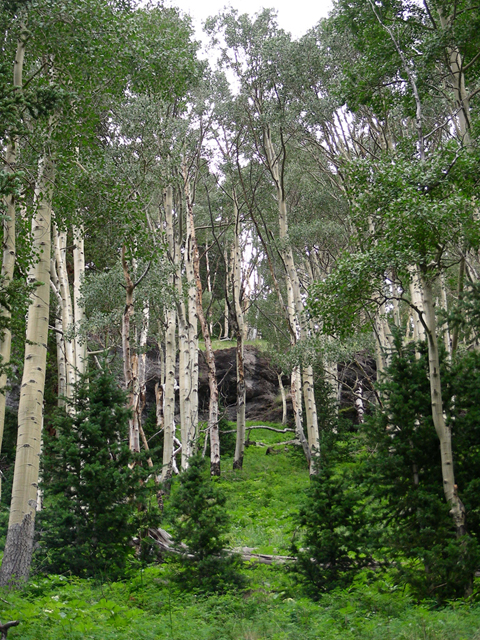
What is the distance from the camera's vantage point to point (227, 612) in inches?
248

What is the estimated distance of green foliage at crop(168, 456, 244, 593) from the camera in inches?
276

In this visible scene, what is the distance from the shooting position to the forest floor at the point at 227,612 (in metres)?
5.03

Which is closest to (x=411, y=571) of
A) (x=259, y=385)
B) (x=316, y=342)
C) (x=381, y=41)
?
(x=316, y=342)

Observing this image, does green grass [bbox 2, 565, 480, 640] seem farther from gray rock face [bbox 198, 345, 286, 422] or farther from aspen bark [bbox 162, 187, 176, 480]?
gray rock face [bbox 198, 345, 286, 422]

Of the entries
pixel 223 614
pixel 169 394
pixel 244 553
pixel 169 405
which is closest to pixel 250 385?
pixel 169 394

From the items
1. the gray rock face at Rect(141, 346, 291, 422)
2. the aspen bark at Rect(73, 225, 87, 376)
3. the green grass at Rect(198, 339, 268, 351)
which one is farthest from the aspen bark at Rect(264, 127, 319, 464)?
the green grass at Rect(198, 339, 268, 351)

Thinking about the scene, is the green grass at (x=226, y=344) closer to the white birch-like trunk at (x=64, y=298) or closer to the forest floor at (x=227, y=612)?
the white birch-like trunk at (x=64, y=298)

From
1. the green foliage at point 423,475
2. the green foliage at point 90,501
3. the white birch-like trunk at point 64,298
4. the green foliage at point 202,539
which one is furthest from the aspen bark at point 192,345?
the green foliage at point 423,475

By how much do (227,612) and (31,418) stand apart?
383 cm

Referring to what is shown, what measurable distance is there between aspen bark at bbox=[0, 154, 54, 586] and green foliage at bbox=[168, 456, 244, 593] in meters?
2.02

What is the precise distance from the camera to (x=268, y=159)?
17688 mm

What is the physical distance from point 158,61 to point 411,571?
32.1ft

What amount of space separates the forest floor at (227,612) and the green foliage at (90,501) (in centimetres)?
36

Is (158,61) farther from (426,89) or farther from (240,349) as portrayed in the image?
(240,349)
